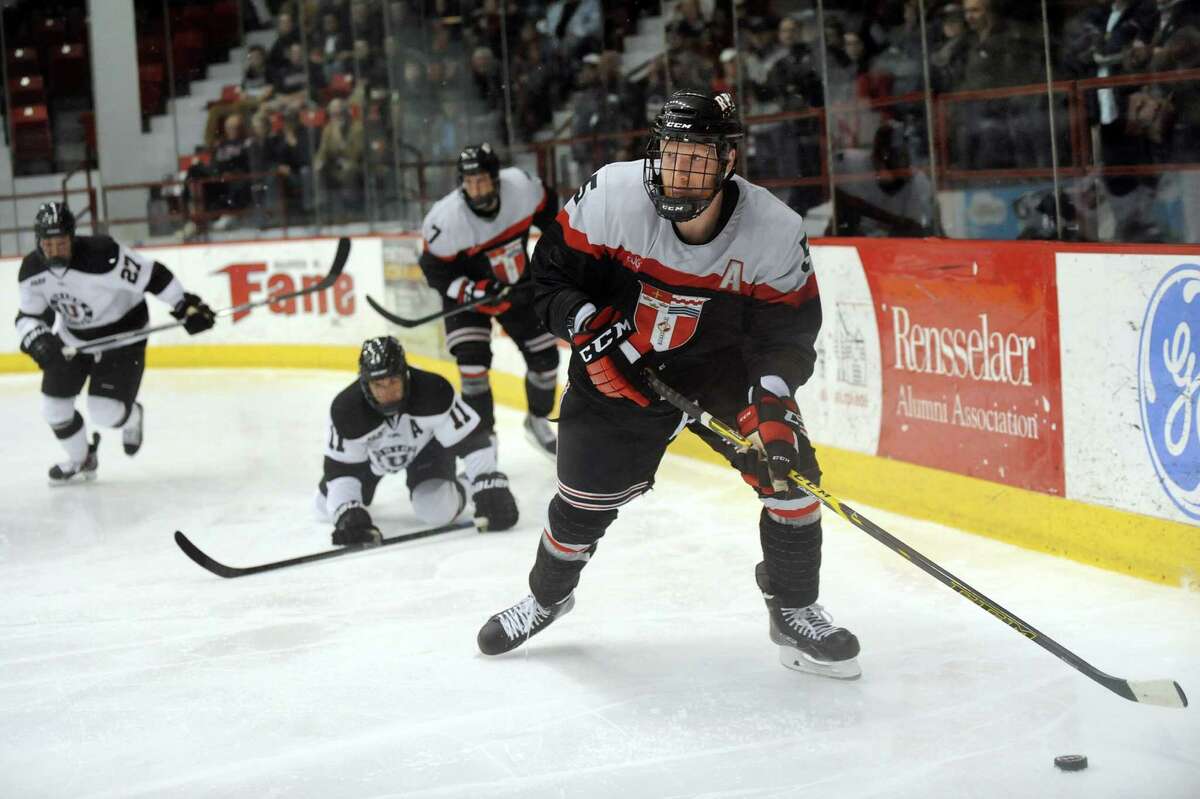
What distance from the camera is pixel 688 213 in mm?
2760

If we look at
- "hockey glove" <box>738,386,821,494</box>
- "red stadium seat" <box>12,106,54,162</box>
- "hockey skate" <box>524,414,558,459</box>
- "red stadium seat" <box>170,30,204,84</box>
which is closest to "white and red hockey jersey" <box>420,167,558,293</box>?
"hockey skate" <box>524,414,558,459</box>

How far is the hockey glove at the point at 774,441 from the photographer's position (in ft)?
9.14

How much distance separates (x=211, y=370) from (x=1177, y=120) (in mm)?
6902

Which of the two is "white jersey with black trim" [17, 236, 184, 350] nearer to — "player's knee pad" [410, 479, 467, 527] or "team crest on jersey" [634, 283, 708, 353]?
"player's knee pad" [410, 479, 467, 527]

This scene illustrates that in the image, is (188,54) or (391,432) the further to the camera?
(188,54)

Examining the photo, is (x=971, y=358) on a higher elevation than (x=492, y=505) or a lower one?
higher

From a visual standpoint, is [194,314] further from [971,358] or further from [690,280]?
[690,280]

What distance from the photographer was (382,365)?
437 centimetres

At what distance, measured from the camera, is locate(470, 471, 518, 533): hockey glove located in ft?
15.6

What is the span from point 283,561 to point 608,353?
1873mm

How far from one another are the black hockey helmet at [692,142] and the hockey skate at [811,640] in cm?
87

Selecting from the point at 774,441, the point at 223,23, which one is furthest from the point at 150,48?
the point at 774,441

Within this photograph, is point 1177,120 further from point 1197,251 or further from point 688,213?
point 688,213

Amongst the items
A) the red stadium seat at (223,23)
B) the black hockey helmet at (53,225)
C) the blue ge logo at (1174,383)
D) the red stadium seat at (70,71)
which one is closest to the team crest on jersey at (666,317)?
the blue ge logo at (1174,383)
